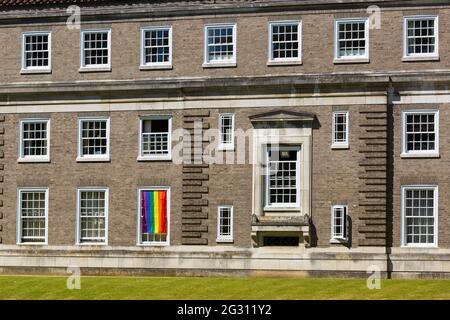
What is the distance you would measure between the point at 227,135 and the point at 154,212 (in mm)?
4542

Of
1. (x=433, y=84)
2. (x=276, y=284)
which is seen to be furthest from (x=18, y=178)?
(x=433, y=84)

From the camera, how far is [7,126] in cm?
5131

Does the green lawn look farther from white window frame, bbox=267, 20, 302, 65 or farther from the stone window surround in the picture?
white window frame, bbox=267, 20, 302, 65

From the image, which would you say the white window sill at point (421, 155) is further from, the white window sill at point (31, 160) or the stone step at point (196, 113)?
the white window sill at point (31, 160)

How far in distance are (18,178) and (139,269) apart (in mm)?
6839

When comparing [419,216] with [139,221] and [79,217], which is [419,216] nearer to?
[139,221]

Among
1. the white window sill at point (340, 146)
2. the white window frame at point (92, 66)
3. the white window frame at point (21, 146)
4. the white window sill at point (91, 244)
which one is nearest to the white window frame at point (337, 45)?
the white window sill at point (340, 146)

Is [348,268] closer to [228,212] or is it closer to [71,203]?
[228,212]

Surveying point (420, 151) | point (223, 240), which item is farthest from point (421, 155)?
point (223, 240)

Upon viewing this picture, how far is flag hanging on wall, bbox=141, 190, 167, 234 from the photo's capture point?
4947 cm

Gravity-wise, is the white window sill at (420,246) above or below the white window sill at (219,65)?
below

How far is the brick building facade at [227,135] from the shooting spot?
46938 mm

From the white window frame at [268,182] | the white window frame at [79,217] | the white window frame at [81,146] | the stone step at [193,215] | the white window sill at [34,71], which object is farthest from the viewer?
the white window sill at [34,71]

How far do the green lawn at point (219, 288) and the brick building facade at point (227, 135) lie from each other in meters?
2.33
